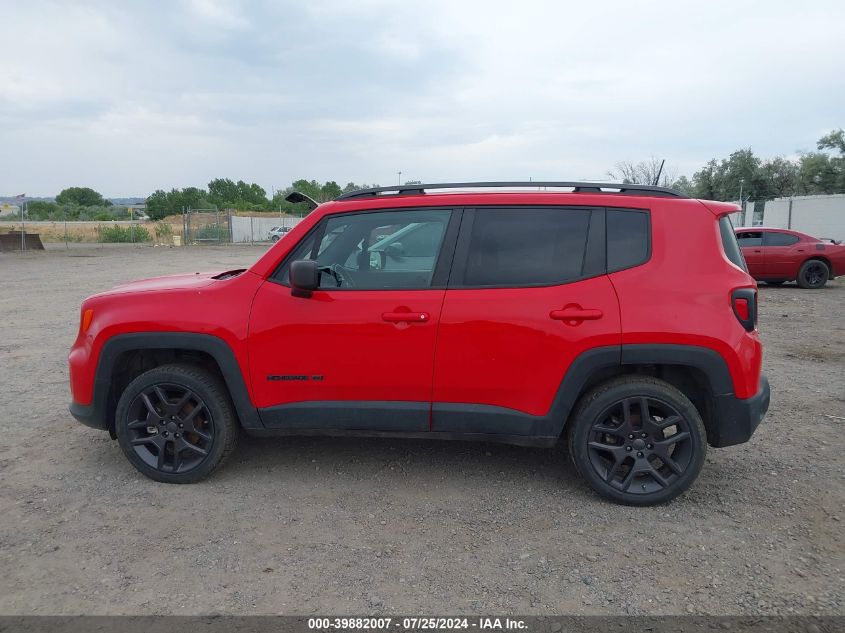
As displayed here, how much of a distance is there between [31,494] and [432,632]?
2.78 metres

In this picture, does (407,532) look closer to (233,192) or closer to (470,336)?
(470,336)

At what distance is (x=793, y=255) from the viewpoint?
49.9 ft

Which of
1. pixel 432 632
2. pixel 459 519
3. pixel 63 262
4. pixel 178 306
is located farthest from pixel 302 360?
pixel 63 262

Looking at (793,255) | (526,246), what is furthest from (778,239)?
(526,246)

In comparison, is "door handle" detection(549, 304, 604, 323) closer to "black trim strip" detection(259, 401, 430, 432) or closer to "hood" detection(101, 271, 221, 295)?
"black trim strip" detection(259, 401, 430, 432)

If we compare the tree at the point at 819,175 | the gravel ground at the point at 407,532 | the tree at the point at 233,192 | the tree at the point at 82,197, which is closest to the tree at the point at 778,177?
the tree at the point at 819,175

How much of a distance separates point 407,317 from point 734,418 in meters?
1.96

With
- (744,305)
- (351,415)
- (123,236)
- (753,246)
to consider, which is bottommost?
(351,415)

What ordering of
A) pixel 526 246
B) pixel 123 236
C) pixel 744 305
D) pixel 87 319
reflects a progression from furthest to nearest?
1. pixel 123 236
2. pixel 87 319
3. pixel 526 246
4. pixel 744 305

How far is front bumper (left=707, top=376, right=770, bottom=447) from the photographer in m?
3.61

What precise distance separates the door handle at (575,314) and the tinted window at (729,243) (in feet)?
2.87

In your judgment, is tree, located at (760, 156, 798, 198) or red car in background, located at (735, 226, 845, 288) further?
tree, located at (760, 156, 798, 198)

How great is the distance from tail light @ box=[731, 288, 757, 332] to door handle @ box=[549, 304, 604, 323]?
2.43ft

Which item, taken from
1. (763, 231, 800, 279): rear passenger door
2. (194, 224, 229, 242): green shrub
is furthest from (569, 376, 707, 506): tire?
(194, 224, 229, 242): green shrub
